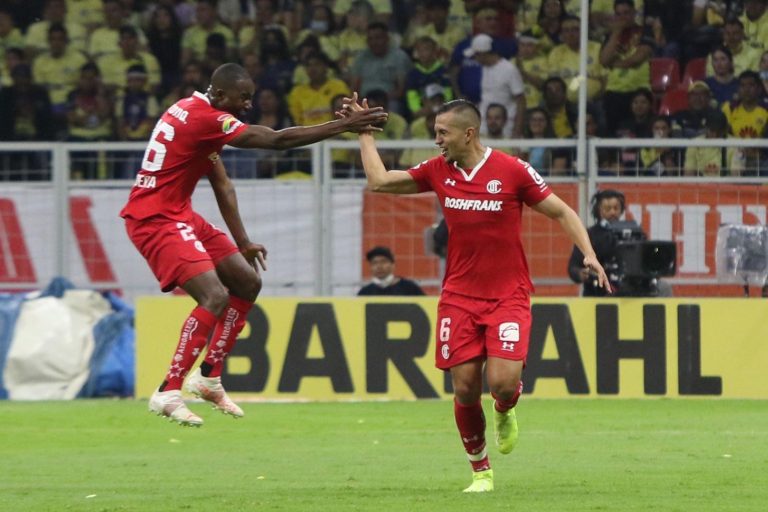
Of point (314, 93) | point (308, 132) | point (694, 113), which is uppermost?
point (314, 93)

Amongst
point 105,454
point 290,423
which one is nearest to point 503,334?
point 105,454

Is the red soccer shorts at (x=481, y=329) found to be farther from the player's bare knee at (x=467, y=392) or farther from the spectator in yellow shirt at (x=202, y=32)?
the spectator in yellow shirt at (x=202, y=32)

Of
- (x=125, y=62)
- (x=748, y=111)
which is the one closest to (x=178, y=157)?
(x=748, y=111)

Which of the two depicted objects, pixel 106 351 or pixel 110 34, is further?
pixel 110 34

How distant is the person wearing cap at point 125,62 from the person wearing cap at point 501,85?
407 centimetres

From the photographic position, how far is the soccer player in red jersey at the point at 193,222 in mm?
10617

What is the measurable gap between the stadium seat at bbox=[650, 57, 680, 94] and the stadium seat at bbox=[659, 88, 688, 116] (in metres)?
0.08

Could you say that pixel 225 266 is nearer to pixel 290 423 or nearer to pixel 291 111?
pixel 290 423

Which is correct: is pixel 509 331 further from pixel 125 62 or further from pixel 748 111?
pixel 125 62

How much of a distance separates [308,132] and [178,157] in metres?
1.09

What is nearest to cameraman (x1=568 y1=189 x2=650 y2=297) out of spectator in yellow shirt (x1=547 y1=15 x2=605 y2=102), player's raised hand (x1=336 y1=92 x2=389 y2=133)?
spectator in yellow shirt (x1=547 y1=15 x2=605 y2=102)

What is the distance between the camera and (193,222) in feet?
36.7

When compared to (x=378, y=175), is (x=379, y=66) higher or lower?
higher

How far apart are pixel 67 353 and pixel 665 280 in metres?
6.07
